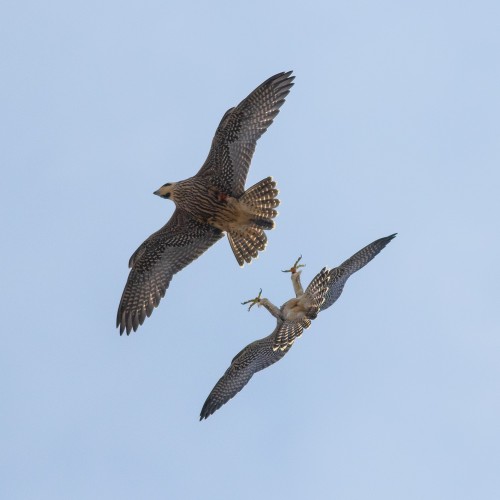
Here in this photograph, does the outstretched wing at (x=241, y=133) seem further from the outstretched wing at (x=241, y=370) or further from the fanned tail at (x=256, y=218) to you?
the outstretched wing at (x=241, y=370)

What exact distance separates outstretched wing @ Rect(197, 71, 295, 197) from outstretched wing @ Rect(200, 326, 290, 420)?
7.38ft

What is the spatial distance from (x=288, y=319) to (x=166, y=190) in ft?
8.30

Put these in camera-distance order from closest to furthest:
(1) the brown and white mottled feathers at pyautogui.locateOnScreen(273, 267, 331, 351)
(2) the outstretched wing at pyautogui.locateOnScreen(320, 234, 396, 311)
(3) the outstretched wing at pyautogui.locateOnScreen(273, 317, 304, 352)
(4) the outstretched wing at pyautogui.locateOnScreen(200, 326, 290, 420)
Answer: (3) the outstretched wing at pyautogui.locateOnScreen(273, 317, 304, 352) < (1) the brown and white mottled feathers at pyautogui.locateOnScreen(273, 267, 331, 351) < (4) the outstretched wing at pyautogui.locateOnScreen(200, 326, 290, 420) < (2) the outstretched wing at pyautogui.locateOnScreen(320, 234, 396, 311)

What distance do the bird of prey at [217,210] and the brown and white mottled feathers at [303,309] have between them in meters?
0.91

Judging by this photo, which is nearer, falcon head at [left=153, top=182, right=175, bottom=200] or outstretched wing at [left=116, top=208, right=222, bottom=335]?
falcon head at [left=153, top=182, right=175, bottom=200]

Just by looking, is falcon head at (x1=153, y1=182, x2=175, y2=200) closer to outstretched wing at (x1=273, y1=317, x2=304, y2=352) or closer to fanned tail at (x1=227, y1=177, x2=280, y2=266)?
fanned tail at (x1=227, y1=177, x2=280, y2=266)

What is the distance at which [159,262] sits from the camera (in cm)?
2166

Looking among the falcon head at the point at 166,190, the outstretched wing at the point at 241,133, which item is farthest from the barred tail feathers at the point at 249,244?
the falcon head at the point at 166,190

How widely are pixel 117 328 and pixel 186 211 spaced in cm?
202

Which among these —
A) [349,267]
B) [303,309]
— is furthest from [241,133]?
[349,267]

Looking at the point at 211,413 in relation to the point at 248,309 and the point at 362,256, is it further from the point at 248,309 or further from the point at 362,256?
the point at 362,256

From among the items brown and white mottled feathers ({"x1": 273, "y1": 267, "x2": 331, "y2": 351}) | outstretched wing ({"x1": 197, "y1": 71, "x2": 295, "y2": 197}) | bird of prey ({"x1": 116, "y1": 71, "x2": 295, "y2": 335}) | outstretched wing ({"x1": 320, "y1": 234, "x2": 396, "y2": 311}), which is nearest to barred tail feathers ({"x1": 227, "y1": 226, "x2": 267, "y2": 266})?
bird of prey ({"x1": 116, "y1": 71, "x2": 295, "y2": 335})

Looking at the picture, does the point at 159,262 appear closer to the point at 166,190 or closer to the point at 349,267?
the point at 166,190

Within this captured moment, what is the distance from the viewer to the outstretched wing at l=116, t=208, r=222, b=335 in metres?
21.5
